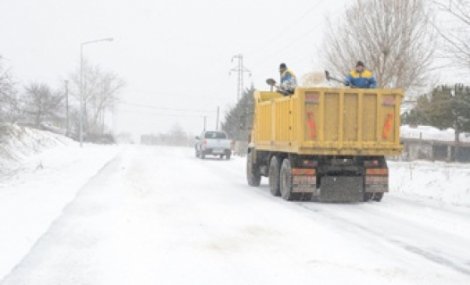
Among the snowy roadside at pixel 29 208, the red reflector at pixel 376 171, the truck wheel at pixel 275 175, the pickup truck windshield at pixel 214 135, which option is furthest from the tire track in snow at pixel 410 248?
the pickup truck windshield at pixel 214 135

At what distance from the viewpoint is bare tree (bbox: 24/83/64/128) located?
2805 inches

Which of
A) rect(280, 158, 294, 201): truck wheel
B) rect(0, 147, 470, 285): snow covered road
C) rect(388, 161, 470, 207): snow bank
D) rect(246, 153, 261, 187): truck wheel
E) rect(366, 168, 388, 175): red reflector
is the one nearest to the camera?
rect(0, 147, 470, 285): snow covered road

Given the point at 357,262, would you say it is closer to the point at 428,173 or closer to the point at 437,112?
the point at 428,173

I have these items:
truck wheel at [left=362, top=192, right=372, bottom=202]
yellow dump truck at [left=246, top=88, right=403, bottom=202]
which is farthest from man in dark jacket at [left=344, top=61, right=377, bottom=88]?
truck wheel at [left=362, top=192, right=372, bottom=202]

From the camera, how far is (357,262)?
793 cm

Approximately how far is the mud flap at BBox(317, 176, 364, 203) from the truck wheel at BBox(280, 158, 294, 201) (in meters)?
0.71

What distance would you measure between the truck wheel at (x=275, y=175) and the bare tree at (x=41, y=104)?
54509 millimetres

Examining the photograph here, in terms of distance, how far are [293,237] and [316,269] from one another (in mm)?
2205

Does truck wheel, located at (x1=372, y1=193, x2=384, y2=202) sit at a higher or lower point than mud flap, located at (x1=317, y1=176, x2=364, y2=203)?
lower

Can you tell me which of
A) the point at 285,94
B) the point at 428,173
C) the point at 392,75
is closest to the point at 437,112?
the point at 392,75

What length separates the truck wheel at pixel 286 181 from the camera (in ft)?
49.3

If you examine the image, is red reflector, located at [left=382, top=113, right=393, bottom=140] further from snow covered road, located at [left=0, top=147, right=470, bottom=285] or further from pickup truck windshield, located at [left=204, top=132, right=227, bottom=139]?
pickup truck windshield, located at [left=204, top=132, right=227, bottom=139]

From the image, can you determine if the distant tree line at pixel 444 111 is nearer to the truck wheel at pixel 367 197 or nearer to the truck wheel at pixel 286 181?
the truck wheel at pixel 367 197

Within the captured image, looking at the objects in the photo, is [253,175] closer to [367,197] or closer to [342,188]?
[367,197]
